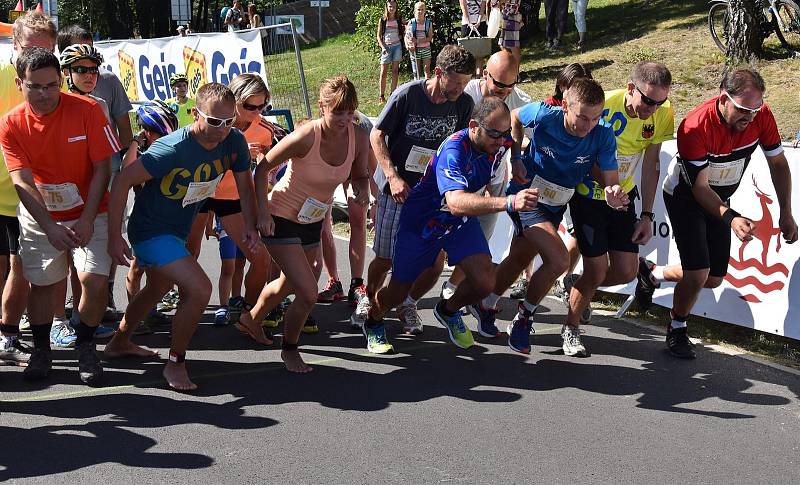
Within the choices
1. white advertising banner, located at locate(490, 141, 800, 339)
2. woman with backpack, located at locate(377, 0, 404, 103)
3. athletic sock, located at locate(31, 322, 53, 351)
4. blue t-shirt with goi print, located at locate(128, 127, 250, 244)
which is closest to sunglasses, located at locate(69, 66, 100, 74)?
blue t-shirt with goi print, located at locate(128, 127, 250, 244)

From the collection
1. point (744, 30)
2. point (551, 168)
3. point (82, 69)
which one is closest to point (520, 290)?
point (551, 168)

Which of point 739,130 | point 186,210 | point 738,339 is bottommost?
point 738,339

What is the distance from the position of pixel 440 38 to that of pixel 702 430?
14.5 metres

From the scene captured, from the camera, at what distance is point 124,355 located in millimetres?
6348

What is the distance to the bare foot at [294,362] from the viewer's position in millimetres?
6121

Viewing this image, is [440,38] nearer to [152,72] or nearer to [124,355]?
[152,72]

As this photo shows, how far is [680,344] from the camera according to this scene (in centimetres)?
659

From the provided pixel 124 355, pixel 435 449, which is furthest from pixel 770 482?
pixel 124 355

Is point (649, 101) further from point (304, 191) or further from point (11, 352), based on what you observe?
point (11, 352)

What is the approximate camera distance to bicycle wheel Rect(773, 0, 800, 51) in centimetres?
1359

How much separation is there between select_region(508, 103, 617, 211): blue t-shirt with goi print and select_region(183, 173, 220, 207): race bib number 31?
1986 mm

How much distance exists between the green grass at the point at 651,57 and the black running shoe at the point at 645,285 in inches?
172

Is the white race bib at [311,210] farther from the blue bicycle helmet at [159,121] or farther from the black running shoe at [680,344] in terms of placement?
the black running shoe at [680,344]

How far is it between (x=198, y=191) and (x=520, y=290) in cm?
346
